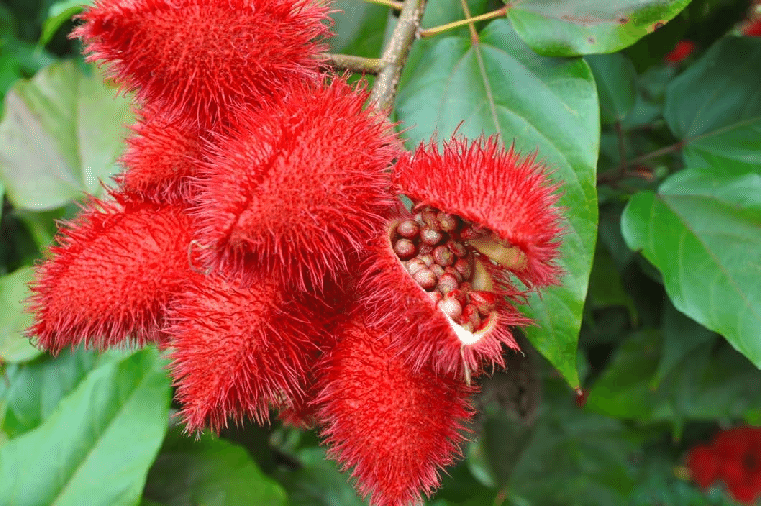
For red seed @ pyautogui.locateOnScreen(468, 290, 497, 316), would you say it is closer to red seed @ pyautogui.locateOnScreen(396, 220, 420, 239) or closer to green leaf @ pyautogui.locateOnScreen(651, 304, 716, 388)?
red seed @ pyautogui.locateOnScreen(396, 220, 420, 239)

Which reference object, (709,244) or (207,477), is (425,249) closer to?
(709,244)

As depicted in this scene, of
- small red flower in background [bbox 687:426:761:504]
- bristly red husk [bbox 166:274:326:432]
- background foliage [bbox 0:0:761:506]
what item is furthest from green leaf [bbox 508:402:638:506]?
bristly red husk [bbox 166:274:326:432]

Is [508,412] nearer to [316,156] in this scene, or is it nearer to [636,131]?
[636,131]

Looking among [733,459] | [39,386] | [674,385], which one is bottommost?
[733,459]

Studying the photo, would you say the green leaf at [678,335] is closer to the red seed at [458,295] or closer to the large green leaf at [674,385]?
the large green leaf at [674,385]

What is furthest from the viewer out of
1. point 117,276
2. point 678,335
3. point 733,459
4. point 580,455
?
point 733,459

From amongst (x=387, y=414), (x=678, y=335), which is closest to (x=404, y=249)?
(x=387, y=414)

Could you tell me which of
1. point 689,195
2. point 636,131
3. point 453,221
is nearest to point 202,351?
point 453,221

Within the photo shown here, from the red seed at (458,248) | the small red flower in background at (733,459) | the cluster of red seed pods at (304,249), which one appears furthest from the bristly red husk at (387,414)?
the small red flower in background at (733,459)
